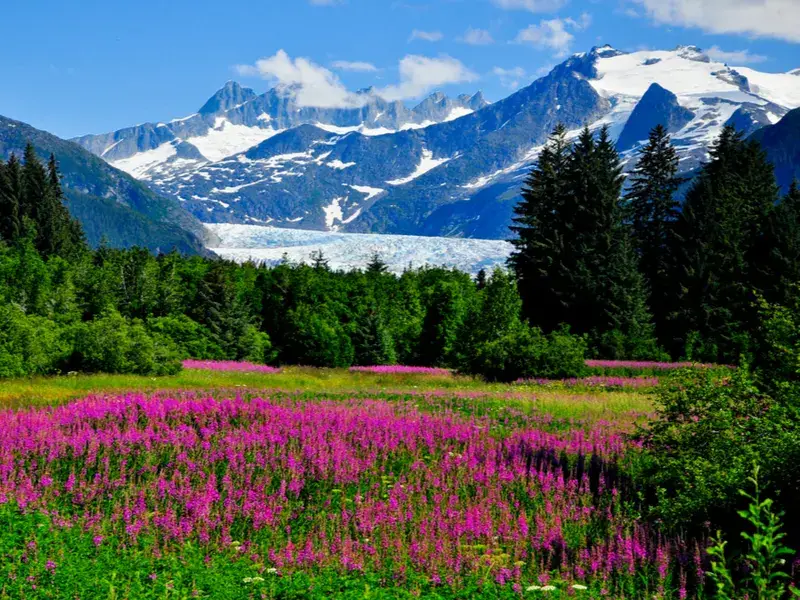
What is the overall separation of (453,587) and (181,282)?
190 feet

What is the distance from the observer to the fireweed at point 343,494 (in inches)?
266

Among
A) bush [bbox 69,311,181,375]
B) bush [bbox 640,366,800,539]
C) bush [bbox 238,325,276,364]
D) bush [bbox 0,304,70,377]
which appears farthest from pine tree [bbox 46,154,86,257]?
bush [bbox 640,366,800,539]

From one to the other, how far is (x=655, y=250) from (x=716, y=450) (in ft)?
164

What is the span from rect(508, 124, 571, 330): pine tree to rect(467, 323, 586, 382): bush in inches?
804

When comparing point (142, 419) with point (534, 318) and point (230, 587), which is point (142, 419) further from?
point (534, 318)

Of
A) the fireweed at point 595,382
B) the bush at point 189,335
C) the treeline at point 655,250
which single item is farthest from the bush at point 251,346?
the fireweed at point 595,382

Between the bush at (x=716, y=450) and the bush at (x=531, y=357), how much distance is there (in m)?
17.9

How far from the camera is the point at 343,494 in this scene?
889 cm

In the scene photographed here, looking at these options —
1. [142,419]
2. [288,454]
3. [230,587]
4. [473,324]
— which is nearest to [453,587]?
[230,587]

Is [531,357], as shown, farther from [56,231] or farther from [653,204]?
[56,231]

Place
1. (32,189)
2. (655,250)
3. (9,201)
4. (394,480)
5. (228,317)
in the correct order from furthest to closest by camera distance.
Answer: (32,189)
(9,201)
(655,250)
(228,317)
(394,480)

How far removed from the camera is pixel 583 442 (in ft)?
39.5

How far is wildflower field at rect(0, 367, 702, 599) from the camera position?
622 cm

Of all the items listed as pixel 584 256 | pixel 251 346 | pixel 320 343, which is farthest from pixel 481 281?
pixel 320 343
